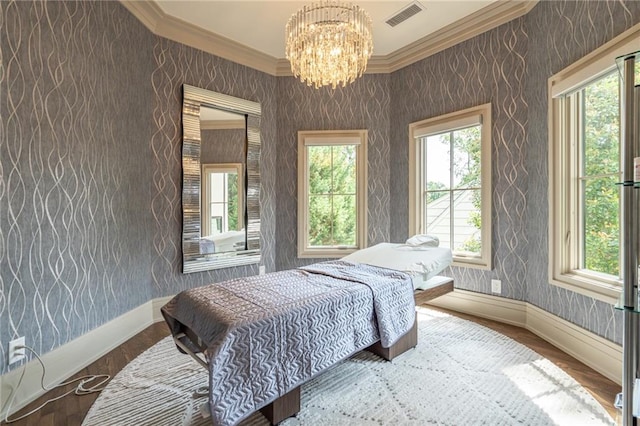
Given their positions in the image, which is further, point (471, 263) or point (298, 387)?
point (471, 263)

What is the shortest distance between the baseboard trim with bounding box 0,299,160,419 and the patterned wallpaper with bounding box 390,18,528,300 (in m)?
3.13

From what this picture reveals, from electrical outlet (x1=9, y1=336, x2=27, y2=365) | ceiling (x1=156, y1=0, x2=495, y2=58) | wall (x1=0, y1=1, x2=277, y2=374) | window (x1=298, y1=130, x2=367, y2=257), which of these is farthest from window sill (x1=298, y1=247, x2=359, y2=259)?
electrical outlet (x1=9, y1=336, x2=27, y2=365)

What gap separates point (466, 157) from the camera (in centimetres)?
330

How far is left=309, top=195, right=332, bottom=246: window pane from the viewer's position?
3955 millimetres

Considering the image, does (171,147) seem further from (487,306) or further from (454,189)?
(487,306)

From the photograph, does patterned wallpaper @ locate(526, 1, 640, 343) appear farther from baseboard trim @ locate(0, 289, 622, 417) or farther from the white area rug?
the white area rug

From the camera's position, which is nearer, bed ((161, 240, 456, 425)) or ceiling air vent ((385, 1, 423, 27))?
bed ((161, 240, 456, 425))

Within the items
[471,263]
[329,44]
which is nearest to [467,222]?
[471,263]

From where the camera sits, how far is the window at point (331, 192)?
384 cm

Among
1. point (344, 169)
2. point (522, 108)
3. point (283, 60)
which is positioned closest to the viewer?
point (522, 108)

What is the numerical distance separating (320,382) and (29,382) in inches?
67.3

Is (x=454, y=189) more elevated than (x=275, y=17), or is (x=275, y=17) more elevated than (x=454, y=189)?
(x=275, y=17)

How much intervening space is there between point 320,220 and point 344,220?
11.9 inches

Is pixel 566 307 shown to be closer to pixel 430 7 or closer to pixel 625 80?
pixel 625 80
